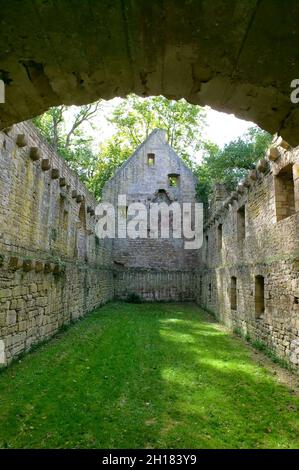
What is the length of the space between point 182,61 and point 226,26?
1.50 feet

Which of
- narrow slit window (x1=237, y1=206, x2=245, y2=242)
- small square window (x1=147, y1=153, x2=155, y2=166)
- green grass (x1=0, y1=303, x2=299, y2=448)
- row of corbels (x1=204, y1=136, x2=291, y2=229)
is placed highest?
small square window (x1=147, y1=153, x2=155, y2=166)

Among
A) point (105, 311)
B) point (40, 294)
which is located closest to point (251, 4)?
point (40, 294)

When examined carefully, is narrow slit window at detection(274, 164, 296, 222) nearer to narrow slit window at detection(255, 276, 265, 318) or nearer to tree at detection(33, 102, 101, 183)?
narrow slit window at detection(255, 276, 265, 318)

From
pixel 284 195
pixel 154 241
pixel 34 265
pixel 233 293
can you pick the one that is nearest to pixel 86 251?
pixel 233 293

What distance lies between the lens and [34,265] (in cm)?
887

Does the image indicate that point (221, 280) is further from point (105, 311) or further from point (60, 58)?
point (60, 58)

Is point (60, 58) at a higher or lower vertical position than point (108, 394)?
higher

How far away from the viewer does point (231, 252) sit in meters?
13.8

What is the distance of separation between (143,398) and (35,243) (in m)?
5.39

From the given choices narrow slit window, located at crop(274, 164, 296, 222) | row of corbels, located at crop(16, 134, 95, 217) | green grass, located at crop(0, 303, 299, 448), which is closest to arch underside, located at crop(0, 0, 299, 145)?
green grass, located at crop(0, 303, 299, 448)

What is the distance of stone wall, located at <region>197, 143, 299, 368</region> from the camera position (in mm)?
7961

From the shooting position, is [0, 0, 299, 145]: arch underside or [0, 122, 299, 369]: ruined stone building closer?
[0, 0, 299, 145]: arch underside

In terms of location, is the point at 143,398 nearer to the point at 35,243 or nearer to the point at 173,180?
the point at 35,243

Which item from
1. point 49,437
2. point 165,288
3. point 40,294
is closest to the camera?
point 49,437
